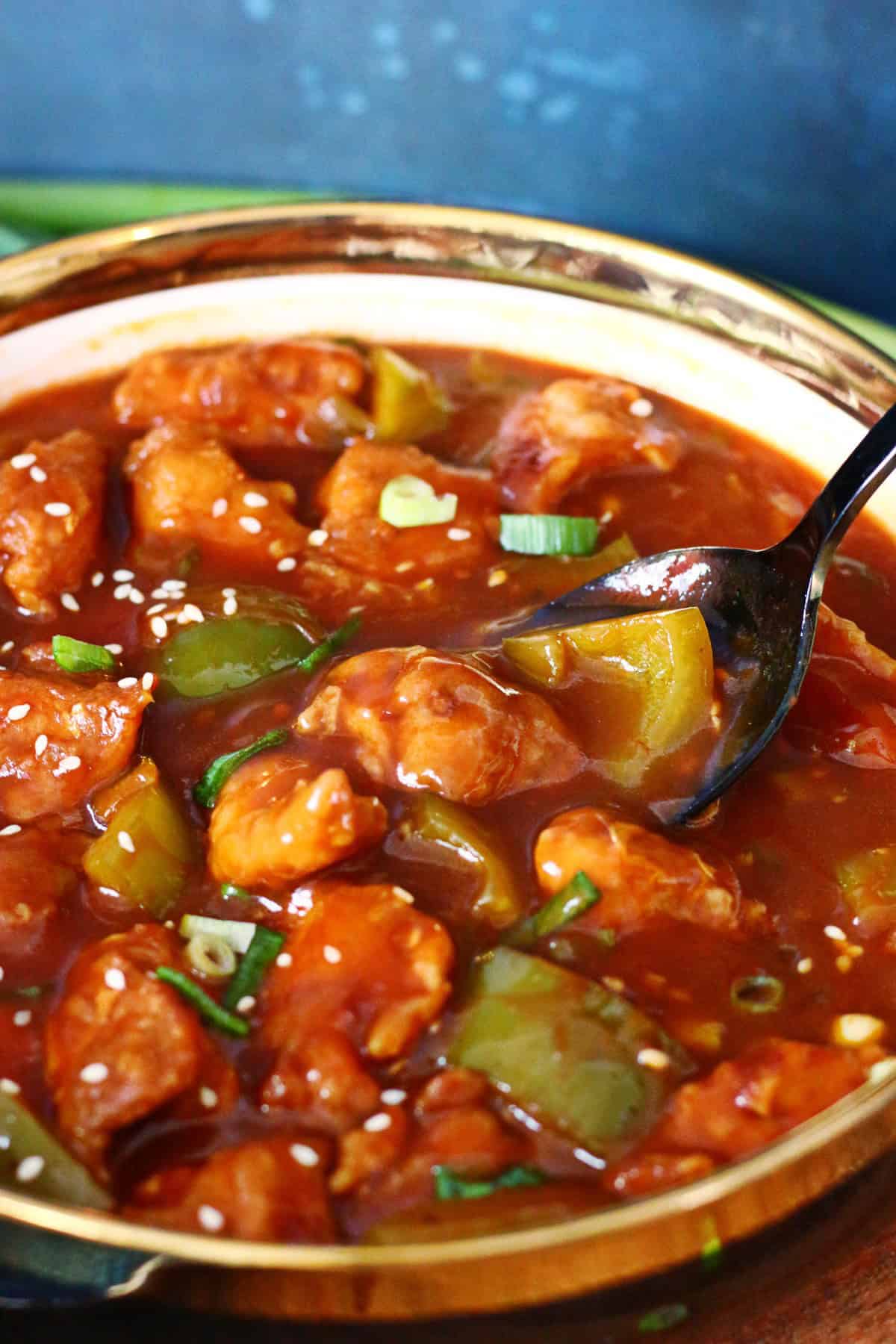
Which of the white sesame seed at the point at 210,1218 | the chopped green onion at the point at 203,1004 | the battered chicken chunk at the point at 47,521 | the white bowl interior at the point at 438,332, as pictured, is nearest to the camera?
the white sesame seed at the point at 210,1218

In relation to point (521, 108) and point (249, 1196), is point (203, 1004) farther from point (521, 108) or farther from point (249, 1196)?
point (521, 108)

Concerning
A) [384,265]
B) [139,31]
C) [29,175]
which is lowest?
[29,175]

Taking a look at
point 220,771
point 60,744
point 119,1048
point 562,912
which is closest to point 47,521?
point 60,744

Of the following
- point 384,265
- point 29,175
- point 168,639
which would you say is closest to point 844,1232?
point 168,639

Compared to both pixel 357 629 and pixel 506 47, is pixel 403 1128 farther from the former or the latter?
pixel 506 47

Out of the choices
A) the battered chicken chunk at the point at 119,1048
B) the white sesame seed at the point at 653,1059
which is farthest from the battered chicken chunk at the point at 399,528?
the white sesame seed at the point at 653,1059

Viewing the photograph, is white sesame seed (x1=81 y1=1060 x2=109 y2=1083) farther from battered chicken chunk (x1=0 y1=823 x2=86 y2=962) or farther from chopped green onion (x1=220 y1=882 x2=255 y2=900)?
chopped green onion (x1=220 y1=882 x2=255 y2=900)

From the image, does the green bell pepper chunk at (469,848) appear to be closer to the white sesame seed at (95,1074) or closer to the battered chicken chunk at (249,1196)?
the battered chicken chunk at (249,1196)

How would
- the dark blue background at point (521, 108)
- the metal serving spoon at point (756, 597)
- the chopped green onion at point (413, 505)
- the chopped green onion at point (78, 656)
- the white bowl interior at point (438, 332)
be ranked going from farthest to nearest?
the dark blue background at point (521, 108)
the white bowl interior at point (438, 332)
the chopped green onion at point (413, 505)
the chopped green onion at point (78, 656)
the metal serving spoon at point (756, 597)
